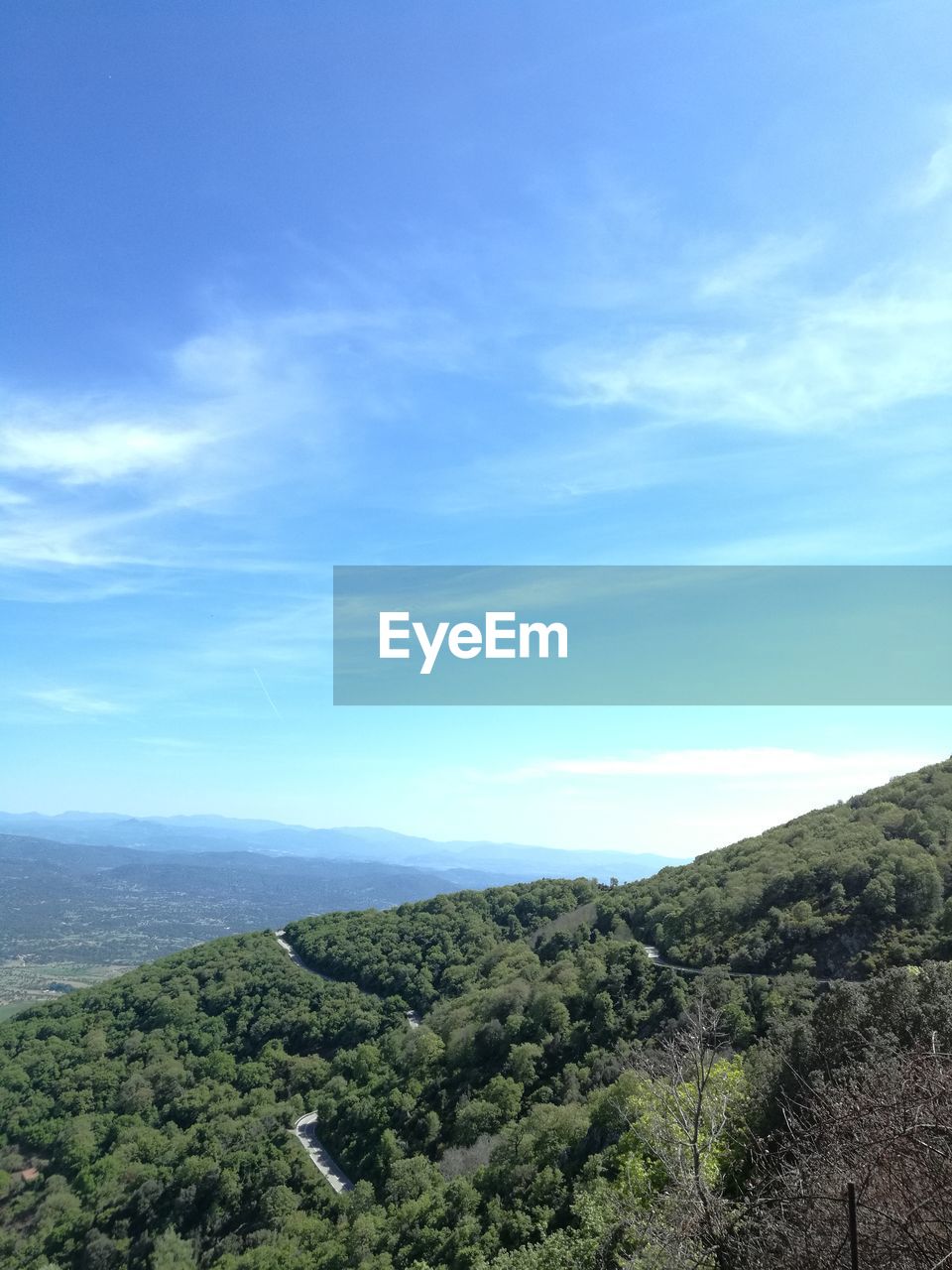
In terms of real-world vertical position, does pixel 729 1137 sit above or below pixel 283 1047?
above

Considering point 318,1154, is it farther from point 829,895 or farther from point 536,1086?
point 829,895

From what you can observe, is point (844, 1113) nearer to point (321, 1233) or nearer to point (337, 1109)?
point (321, 1233)

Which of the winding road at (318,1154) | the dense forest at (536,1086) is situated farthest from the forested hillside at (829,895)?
the winding road at (318,1154)

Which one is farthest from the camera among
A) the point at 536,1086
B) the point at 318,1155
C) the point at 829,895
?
the point at 318,1155

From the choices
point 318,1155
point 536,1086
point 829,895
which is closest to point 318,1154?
point 318,1155

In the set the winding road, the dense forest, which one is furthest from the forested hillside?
the winding road

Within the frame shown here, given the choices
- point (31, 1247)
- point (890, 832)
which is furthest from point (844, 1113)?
point (31, 1247)

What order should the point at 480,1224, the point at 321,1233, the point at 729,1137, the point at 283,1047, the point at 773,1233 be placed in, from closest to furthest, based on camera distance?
the point at 773,1233 → the point at 729,1137 → the point at 480,1224 → the point at 321,1233 → the point at 283,1047
